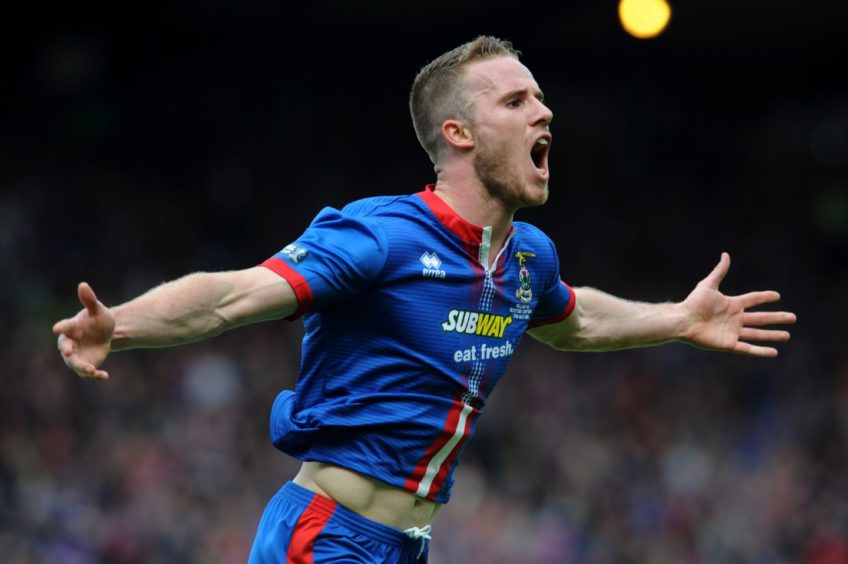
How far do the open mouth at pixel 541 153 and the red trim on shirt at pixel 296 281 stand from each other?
105cm

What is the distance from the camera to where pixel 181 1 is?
51.2ft

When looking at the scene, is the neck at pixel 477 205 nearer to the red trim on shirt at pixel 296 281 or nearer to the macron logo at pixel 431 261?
the macron logo at pixel 431 261

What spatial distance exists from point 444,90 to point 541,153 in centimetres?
42

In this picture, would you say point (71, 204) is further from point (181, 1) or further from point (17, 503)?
point (17, 503)

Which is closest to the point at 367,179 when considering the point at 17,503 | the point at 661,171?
the point at 661,171

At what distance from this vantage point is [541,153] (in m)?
4.58

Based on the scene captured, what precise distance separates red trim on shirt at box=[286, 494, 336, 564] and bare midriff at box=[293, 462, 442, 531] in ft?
0.11

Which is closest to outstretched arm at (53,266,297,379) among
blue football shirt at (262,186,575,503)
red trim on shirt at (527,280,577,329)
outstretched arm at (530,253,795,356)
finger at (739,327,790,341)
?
blue football shirt at (262,186,575,503)

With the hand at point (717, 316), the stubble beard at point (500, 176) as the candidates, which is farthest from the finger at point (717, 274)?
the stubble beard at point (500, 176)

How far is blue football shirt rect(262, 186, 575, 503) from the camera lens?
160 inches

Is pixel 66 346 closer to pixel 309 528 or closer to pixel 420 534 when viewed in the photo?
pixel 309 528

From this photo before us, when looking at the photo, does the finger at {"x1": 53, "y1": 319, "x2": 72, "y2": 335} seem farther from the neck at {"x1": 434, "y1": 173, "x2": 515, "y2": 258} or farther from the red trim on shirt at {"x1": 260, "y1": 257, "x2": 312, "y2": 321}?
the neck at {"x1": 434, "y1": 173, "x2": 515, "y2": 258}

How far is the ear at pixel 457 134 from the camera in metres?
4.44

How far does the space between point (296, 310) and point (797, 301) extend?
1341 centimetres
